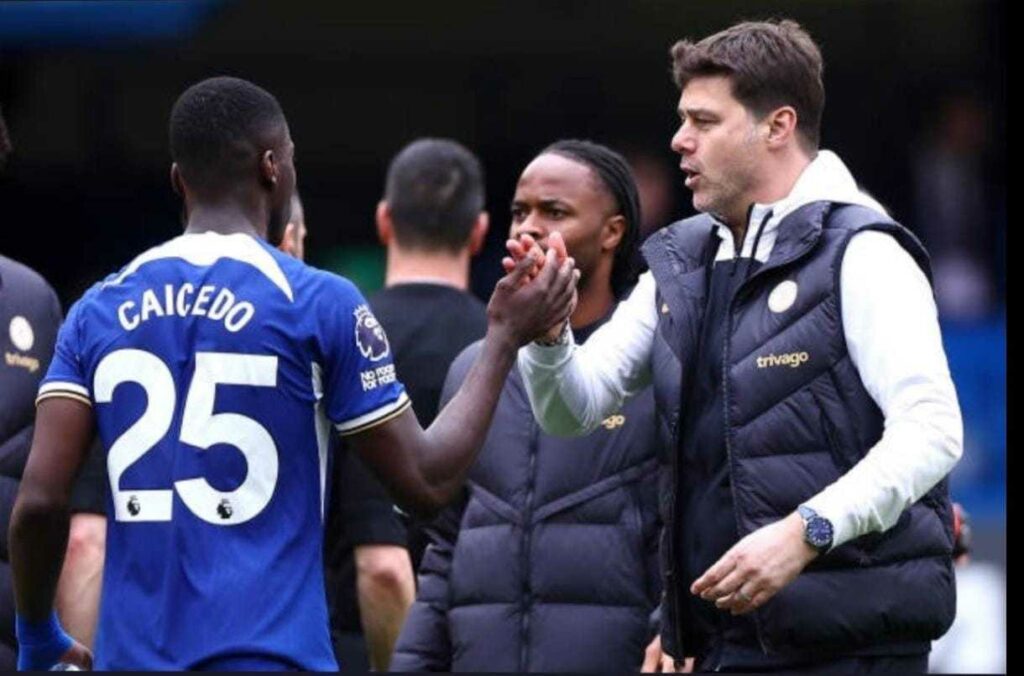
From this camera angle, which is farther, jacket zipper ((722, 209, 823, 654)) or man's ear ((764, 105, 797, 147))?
man's ear ((764, 105, 797, 147))

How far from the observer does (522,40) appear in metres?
15.5

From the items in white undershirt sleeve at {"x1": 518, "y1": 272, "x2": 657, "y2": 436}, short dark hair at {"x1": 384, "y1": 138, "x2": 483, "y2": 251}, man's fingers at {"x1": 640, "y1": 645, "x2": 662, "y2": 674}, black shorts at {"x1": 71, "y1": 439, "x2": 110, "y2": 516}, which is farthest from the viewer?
short dark hair at {"x1": 384, "y1": 138, "x2": 483, "y2": 251}

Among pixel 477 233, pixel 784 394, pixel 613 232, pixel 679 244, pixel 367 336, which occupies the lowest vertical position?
pixel 784 394

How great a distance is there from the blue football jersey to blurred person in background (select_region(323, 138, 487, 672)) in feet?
6.04

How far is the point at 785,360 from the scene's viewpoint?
17.7ft

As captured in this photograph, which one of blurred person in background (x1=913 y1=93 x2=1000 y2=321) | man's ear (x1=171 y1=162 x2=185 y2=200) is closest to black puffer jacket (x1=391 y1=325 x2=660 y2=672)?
man's ear (x1=171 y1=162 x2=185 y2=200)

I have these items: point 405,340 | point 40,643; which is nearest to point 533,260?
point 40,643

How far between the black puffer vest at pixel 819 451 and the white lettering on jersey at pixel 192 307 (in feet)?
3.93

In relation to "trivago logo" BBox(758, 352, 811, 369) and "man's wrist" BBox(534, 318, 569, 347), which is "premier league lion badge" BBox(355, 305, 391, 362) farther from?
"trivago logo" BBox(758, 352, 811, 369)

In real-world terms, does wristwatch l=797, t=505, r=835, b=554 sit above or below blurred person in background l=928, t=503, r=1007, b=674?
above

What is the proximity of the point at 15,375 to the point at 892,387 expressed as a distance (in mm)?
2290

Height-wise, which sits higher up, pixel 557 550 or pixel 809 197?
pixel 809 197

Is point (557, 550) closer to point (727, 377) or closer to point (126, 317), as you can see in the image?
point (727, 377)

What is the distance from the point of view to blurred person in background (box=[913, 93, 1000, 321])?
1405 centimetres
